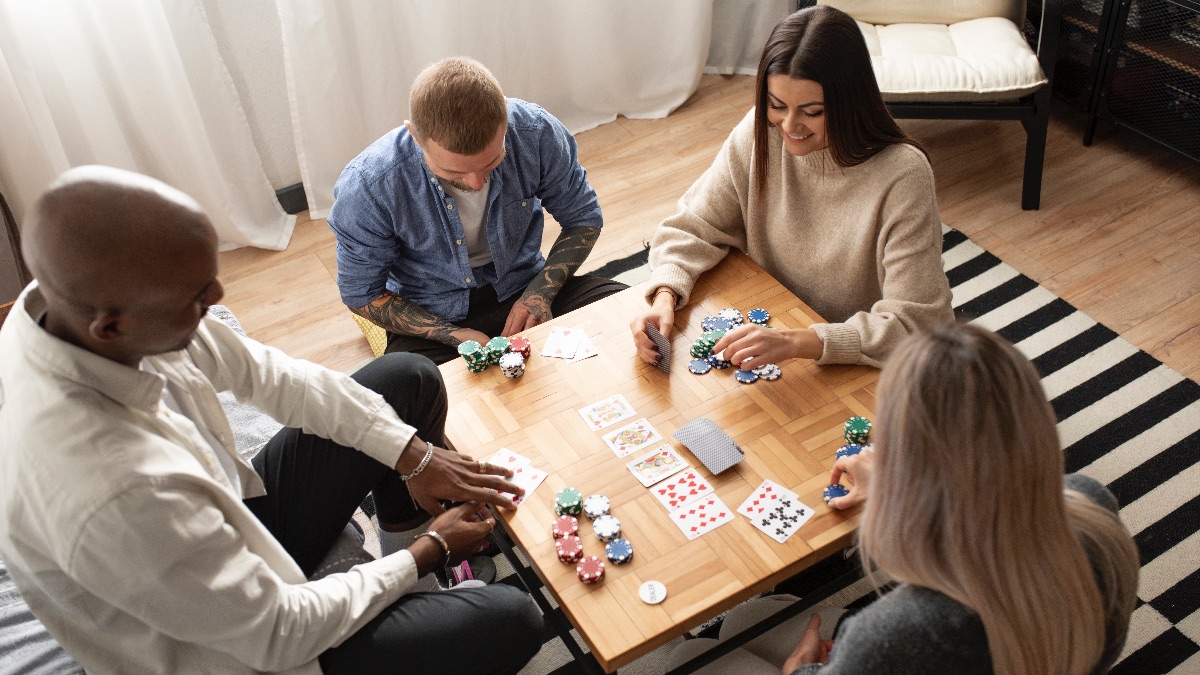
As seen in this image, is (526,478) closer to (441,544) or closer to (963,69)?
(441,544)

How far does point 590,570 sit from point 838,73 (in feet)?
3.52

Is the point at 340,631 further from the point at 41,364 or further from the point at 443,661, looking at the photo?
the point at 41,364

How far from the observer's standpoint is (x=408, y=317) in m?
2.58

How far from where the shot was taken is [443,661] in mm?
1751

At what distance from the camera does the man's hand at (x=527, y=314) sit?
2.57 metres

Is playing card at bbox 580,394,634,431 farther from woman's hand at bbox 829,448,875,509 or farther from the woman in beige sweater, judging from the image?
woman's hand at bbox 829,448,875,509

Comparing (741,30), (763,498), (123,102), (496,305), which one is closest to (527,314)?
(496,305)

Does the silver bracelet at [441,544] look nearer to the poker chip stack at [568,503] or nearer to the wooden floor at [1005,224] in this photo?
the poker chip stack at [568,503]

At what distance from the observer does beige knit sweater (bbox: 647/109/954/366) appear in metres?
2.06

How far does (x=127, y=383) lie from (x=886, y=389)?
41.5 inches

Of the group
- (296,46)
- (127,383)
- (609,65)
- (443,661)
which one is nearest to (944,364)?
(443,661)

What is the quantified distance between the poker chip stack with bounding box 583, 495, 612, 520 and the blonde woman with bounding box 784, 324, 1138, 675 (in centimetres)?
51

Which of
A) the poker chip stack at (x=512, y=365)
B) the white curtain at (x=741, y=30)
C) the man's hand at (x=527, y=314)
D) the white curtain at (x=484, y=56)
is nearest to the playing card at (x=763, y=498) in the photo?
the poker chip stack at (x=512, y=365)

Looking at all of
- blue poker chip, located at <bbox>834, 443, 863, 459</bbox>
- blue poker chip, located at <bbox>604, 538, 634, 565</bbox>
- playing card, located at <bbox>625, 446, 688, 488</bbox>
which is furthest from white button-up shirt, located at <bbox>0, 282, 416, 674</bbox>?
blue poker chip, located at <bbox>834, 443, 863, 459</bbox>
